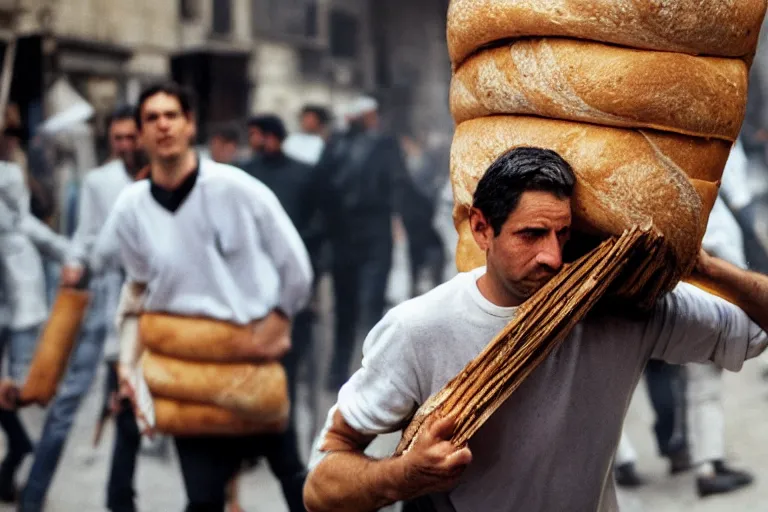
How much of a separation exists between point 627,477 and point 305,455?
144 centimetres

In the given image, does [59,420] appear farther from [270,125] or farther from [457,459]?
[457,459]

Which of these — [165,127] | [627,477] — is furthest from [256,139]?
[627,477]

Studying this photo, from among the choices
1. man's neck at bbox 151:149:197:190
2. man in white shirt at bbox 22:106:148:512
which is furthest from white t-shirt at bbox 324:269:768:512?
man in white shirt at bbox 22:106:148:512

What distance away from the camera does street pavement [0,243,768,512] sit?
17.0 feet

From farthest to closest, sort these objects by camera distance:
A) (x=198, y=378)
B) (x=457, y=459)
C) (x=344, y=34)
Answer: (x=344, y=34) → (x=198, y=378) → (x=457, y=459)

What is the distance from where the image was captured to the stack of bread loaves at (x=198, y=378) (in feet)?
13.8

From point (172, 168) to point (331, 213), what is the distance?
2.24 m

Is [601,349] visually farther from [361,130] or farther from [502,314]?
[361,130]

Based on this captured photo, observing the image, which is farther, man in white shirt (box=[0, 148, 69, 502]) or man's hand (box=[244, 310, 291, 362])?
man in white shirt (box=[0, 148, 69, 502])

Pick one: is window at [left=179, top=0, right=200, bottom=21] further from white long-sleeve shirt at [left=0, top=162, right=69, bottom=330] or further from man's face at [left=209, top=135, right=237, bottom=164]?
white long-sleeve shirt at [left=0, top=162, right=69, bottom=330]

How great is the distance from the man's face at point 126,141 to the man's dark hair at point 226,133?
86 cm

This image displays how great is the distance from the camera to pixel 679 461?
538cm

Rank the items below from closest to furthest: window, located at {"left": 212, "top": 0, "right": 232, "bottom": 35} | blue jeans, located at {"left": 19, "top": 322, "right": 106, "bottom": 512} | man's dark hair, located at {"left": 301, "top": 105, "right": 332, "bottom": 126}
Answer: blue jeans, located at {"left": 19, "top": 322, "right": 106, "bottom": 512}
window, located at {"left": 212, "top": 0, "right": 232, "bottom": 35}
man's dark hair, located at {"left": 301, "top": 105, "right": 332, "bottom": 126}

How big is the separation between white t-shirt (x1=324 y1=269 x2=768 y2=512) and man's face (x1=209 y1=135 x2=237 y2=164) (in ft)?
A: 12.8
